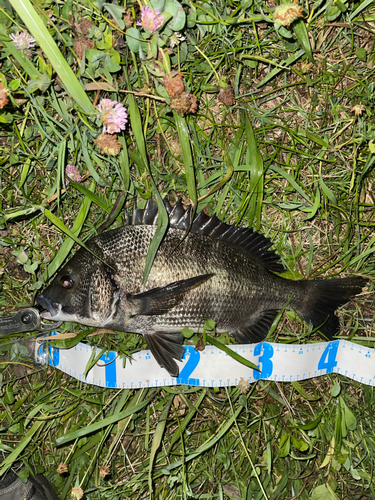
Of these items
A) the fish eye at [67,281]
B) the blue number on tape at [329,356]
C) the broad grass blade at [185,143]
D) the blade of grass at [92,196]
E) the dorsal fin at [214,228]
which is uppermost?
the broad grass blade at [185,143]

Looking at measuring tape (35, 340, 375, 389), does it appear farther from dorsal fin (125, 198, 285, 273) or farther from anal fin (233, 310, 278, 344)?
dorsal fin (125, 198, 285, 273)

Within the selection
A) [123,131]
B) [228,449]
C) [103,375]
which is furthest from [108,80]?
[228,449]

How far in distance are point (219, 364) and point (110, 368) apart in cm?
78

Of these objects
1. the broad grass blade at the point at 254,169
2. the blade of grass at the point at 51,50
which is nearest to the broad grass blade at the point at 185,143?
the broad grass blade at the point at 254,169

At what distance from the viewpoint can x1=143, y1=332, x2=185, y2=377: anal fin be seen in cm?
252

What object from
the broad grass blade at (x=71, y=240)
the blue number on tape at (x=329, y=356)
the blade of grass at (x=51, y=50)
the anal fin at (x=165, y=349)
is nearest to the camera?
the blade of grass at (x=51, y=50)

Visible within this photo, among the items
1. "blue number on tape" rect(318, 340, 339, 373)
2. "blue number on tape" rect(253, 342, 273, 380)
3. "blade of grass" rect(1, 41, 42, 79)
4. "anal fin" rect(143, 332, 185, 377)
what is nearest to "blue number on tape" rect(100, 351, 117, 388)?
"anal fin" rect(143, 332, 185, 377)

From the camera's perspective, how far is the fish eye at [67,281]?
7.87 ft

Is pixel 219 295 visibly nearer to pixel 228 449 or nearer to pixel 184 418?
pixel 184 418

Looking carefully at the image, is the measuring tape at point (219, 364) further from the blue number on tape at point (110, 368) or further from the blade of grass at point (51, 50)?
the blade of grass at point (51, 50)

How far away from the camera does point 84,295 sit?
2.39 metres

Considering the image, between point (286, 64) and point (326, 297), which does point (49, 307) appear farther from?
point (286, 64)

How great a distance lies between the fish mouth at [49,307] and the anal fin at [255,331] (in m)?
1.24

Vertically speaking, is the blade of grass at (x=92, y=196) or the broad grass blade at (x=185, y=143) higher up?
the broad grass blade at (x=185, y=143)
